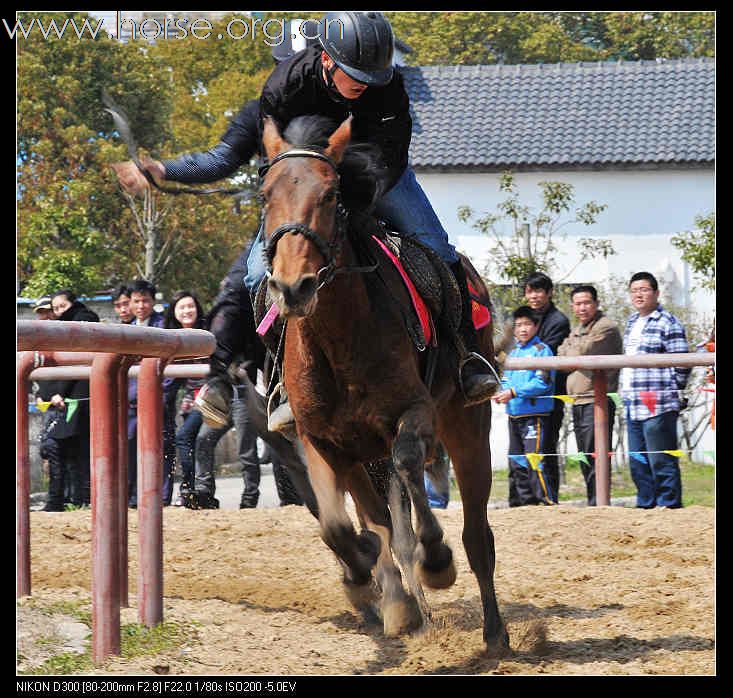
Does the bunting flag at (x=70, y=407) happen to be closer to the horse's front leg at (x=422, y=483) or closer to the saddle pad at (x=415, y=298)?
the saddle pad at (x=415, y=298)

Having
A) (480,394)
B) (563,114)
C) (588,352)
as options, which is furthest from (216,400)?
(563,114)

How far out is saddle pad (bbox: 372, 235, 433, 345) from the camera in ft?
17.9

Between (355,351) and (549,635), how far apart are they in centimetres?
196

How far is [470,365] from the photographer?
5.82 meters

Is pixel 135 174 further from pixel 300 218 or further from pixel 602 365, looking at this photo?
pixel 602 365

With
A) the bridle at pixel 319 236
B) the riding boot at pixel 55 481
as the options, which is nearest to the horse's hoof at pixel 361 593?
the bridle at pixel 319 236

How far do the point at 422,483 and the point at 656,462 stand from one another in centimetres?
538

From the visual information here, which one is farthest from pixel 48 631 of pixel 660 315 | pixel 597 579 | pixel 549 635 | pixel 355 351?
pixel 660 315

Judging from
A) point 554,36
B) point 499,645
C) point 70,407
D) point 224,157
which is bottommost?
point 499,645

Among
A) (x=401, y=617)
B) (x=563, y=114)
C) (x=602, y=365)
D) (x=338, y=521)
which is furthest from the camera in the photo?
(x=563, y=114)

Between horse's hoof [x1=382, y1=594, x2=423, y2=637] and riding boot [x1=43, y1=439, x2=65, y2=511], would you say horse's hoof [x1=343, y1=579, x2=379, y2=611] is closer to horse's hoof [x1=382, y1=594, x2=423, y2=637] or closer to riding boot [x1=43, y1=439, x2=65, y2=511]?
horse's hoof [x1=382, y1=594, x2=423, y2=637]

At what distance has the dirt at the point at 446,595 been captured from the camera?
531 cm

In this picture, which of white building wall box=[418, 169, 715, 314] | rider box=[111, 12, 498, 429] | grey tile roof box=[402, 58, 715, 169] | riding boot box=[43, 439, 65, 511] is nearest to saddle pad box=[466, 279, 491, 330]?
rider box=[111, 12, 498, 429]

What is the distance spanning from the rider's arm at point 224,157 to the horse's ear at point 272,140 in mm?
550
